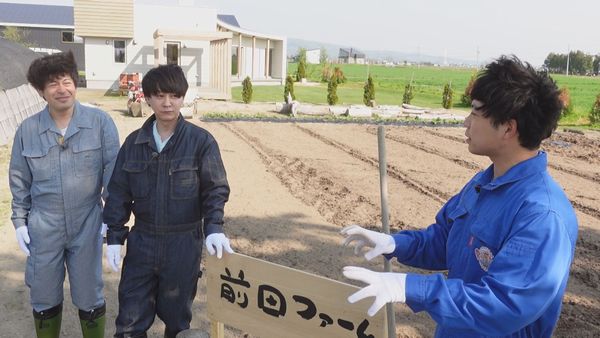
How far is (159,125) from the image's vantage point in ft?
7.99

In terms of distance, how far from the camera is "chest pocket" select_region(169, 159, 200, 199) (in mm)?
2371

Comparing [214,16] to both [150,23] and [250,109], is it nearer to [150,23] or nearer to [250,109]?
[150,23]

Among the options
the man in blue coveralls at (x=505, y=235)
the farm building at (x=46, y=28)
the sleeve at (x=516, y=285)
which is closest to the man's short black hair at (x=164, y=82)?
the man in blue coveralls at (x=505, y=235)

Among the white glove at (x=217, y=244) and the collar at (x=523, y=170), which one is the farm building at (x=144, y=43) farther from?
the collar at (x=523, y=170)

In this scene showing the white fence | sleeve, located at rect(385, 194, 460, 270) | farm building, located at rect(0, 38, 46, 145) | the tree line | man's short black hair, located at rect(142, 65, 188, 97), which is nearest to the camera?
sleeve, located at rect(385, 194, 460, 270)

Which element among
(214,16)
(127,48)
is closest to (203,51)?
(214,16)

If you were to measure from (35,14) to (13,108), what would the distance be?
31913 mm

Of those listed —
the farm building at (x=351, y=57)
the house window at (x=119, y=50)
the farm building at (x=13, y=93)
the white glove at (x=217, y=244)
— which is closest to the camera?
the white glove at (x=217, y=244)

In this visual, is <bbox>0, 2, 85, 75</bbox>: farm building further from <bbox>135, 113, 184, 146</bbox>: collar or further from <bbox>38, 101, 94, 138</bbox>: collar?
<bbox>135, 113, 184, 146</bbox>: collar

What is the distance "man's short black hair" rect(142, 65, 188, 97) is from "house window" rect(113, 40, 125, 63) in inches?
803

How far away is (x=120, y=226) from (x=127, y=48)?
20.2m

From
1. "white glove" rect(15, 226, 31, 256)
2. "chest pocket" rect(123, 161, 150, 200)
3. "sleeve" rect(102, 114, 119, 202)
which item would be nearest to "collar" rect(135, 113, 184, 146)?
"chest pocket" rect(123, 161, 150, 200)

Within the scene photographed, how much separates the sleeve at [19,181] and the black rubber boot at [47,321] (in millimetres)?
492

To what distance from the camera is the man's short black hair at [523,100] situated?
4.60 ft
